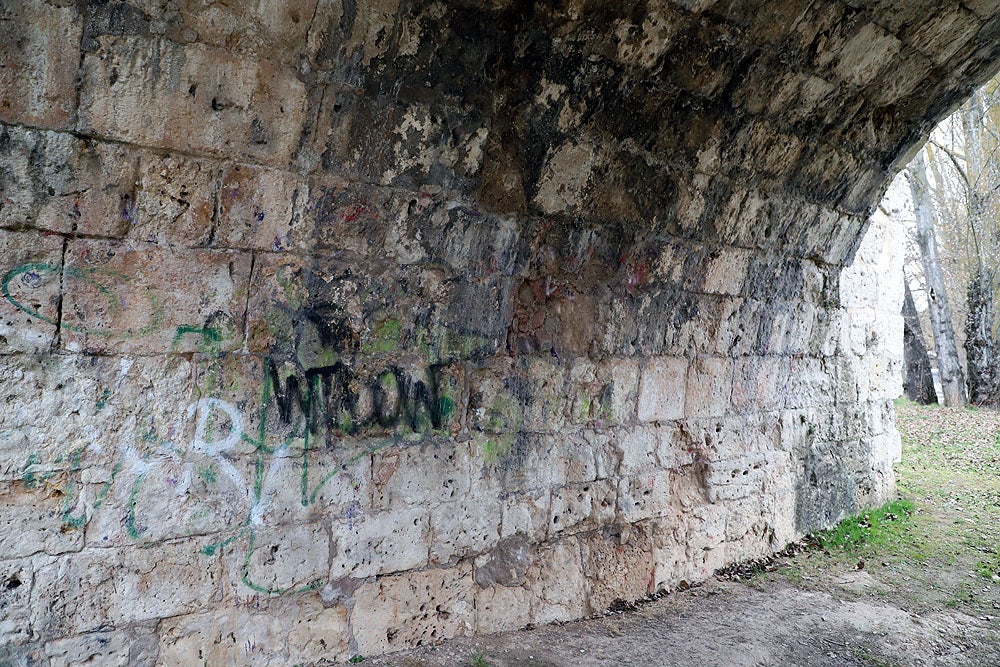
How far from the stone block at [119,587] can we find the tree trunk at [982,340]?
547 inches

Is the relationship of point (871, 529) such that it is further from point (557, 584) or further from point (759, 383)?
point (557, 584)

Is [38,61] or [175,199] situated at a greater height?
[38,61]

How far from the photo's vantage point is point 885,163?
467 centimetres

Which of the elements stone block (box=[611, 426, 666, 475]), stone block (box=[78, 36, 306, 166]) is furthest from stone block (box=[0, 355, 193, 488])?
stone block (box=[611, 426, 666, 475])

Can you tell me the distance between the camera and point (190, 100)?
2.47 meters

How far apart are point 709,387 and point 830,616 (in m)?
1.51

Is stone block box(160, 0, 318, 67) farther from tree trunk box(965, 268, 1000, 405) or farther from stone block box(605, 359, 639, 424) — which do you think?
tree trunk box(965, 268, 1000, 405)

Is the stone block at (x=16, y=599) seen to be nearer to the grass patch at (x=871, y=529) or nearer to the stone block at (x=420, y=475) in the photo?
the stone block at (x=420, y=475)

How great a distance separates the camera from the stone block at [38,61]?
2.22 metres

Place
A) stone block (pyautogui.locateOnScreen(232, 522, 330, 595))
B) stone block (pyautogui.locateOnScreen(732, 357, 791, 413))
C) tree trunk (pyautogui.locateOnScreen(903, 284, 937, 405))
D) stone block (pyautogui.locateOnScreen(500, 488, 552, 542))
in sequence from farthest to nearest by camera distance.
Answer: tree trunk (pyautogui.locateOnScreen(903, 284, 937, 405)) → stone block (pyautogui.locateOnScreen(732, 357, 791, 413)) → stone block (pyautogui.locateOnScreen(500, 488, 552, 542)) → stone block (pyautogui.locateOnScreen(232, 522, 330, 595))

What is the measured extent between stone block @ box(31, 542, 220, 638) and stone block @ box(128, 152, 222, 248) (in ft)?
3.86

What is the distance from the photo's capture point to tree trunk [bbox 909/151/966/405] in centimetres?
1277

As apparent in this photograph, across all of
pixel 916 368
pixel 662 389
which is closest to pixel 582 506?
pixel 662 389

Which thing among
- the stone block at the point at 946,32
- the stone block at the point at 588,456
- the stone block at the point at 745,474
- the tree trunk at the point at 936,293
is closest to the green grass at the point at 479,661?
the stone block at the point at 588,456
